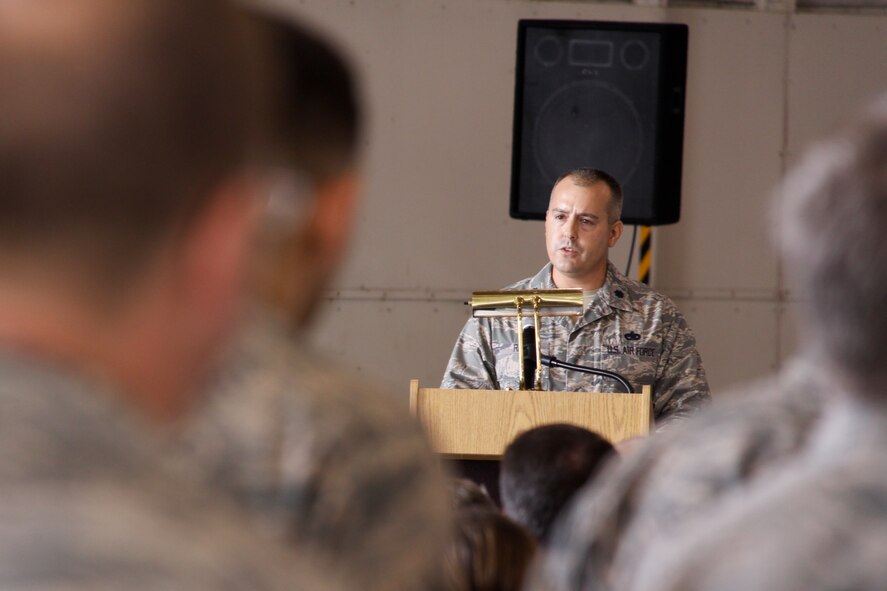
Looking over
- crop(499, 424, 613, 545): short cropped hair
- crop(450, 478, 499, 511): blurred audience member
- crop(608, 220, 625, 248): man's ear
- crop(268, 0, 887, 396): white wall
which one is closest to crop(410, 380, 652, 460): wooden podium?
crop(608, 220, 625, 248): man's ear

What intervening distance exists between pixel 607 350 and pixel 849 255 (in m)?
3.10

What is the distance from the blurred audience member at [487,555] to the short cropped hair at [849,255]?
1.49 ft

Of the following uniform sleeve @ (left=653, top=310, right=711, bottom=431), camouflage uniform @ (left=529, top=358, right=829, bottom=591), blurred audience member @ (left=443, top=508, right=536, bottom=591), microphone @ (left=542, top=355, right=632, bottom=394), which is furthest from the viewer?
uniform sleeve @ (left=653, top=310, right=711, bottom=431)

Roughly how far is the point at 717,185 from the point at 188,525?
5.96 meters

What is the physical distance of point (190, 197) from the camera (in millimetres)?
535

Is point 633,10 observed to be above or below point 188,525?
above

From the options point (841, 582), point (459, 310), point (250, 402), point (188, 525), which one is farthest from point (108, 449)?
point (459, 310)

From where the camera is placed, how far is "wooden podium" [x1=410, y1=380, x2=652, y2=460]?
298cm

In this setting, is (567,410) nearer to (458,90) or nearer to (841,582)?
(841,582)

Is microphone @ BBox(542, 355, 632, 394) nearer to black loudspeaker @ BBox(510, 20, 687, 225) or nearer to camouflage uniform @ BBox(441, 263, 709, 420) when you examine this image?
camouflage uniform @ BBox(441, 263, 709, 420)

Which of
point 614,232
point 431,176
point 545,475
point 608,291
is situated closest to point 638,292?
point 608,291

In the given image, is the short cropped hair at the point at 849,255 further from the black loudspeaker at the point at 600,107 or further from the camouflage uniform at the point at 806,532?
the black loudspeaker at the point at 600,107

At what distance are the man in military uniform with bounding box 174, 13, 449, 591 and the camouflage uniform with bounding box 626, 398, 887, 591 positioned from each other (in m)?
0.19

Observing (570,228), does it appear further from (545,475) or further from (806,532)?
(806,532)
